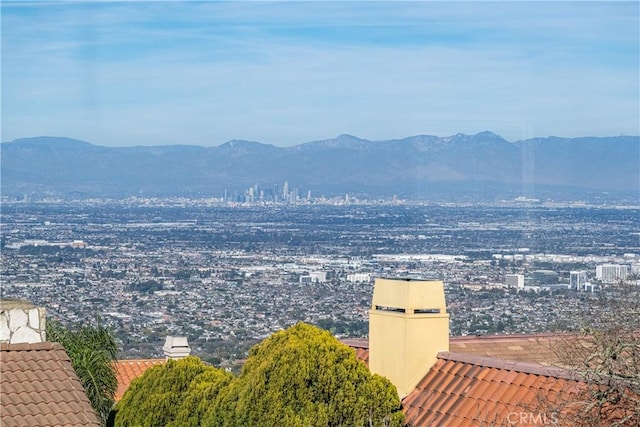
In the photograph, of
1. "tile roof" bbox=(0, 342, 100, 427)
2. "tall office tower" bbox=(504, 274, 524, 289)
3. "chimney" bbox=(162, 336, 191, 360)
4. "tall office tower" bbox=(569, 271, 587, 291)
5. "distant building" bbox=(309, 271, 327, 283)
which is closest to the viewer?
"tile roof" bbox=(0, 342, 100, 427)

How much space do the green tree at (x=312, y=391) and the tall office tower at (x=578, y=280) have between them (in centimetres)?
1180

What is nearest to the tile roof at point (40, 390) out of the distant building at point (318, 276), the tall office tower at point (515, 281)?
the tall office tower at point (515, 281)

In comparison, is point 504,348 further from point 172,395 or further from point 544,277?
point 544,277

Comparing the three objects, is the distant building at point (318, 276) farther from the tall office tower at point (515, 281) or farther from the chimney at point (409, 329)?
the chimney at point (409, 329)

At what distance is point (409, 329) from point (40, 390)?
215 inches

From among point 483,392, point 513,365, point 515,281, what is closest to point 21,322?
point 483,392

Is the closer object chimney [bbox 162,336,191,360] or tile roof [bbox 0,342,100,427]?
tile roof [bbox 0,342,100,427]

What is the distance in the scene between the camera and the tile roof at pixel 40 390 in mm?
8203

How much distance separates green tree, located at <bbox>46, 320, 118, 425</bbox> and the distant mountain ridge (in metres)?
33.0

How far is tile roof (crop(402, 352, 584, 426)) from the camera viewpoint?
36.0 ft

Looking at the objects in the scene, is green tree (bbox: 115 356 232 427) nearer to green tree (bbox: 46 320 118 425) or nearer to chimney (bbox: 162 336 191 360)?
green tree (bbox: 46 320 118 425)

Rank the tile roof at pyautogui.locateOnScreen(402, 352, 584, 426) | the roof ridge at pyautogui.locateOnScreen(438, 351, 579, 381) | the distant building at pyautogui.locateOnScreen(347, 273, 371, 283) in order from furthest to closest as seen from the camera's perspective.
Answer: the distant building at pyautogui.locateOnScreen(347, 273, 371, 283), the roof ridge at pyautogui.locateOnScreen(438, 351, 579, 381), the tile roof at pyautogui.locateOnScreen(402, 352, 584, 426)

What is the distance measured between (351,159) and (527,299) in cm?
5186

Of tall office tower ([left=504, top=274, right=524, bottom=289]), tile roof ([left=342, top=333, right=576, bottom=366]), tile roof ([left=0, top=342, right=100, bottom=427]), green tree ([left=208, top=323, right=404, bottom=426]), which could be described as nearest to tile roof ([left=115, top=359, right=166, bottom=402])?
tile roof ([left=342, top=333, right=576, bottom=366])
